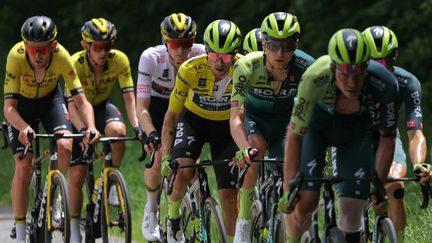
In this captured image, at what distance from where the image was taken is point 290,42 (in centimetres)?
834

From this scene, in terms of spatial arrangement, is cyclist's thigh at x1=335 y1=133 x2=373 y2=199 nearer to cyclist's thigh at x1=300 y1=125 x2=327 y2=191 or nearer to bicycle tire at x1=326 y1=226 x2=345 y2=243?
cyclist's thigh at x1=300 y1=125 x2=327 y2=191

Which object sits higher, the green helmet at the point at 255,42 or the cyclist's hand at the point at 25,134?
Answer: the green helmet at the point at 255,42

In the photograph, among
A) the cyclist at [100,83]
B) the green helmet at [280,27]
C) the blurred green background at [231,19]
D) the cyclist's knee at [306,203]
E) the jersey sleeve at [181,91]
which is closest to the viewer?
the cyclist's knee at [306,203]

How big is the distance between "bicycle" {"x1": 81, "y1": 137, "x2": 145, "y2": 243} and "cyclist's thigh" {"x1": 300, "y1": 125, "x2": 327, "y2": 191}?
2353 mm

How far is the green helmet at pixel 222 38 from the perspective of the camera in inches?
349

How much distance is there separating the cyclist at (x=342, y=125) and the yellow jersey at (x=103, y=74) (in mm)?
3274

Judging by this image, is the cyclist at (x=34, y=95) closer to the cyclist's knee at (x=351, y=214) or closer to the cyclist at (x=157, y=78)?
the cyclist at (x=157, y=78)

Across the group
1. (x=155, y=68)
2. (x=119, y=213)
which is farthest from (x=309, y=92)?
(x=155, y=68)

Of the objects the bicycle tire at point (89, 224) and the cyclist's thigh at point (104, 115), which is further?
the cyclist's thigh at point (104, 115)

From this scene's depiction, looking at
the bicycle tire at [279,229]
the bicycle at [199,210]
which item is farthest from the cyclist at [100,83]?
the bicycle tire at [279,229]

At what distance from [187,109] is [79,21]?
1882cm

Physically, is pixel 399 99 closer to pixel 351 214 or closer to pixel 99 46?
pixel 351 214

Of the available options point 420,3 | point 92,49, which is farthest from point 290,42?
point 420,3

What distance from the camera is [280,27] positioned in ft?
27.3
